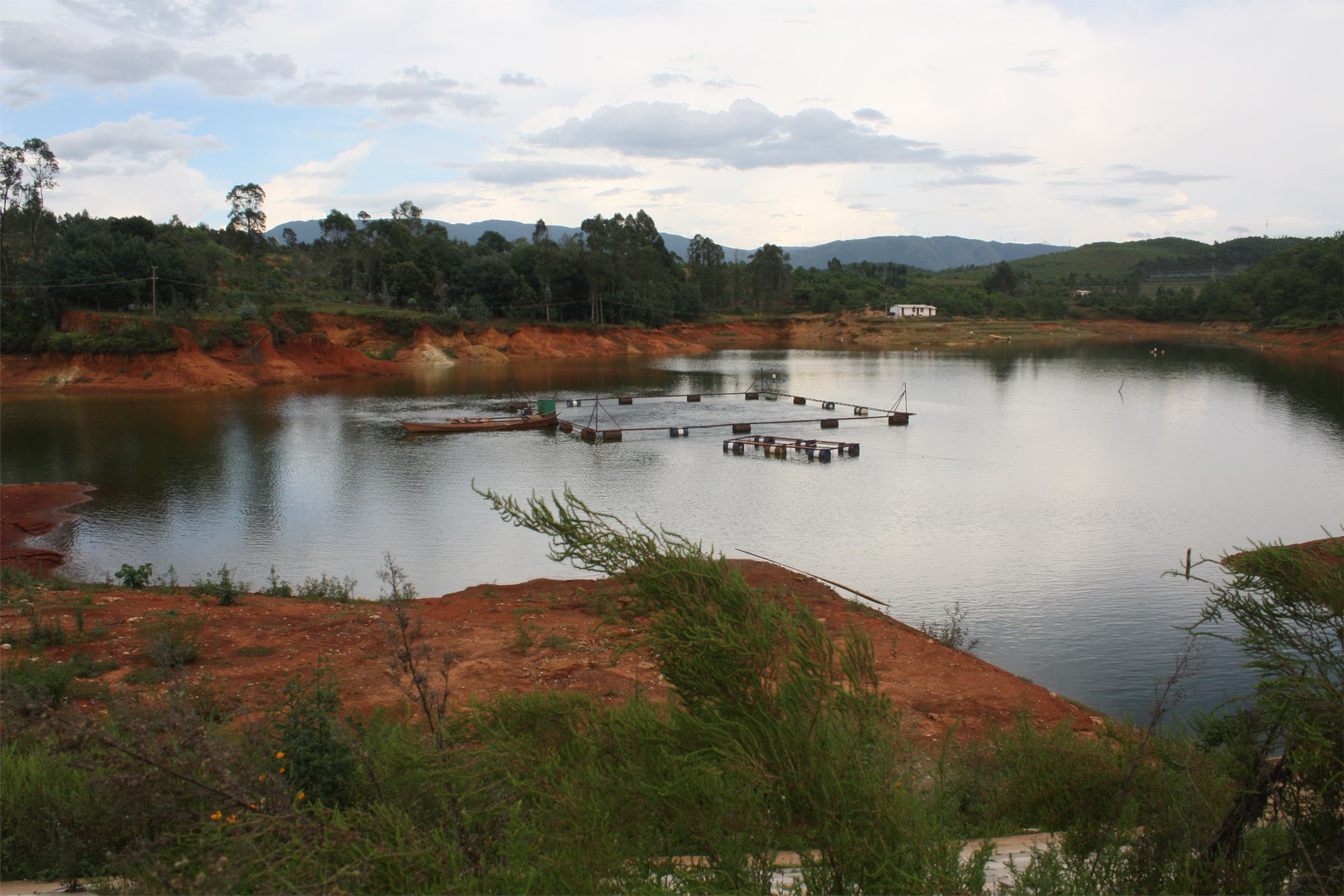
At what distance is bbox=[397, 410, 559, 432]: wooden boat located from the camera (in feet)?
122

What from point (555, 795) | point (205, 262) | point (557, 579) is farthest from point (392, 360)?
point (555, 795)

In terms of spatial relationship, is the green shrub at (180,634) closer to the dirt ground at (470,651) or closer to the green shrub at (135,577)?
the dirt ground at (470,651)

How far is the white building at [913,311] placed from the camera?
112750mm

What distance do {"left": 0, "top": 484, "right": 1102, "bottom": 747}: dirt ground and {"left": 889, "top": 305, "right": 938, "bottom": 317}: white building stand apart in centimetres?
10337

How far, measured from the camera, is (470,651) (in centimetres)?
1220

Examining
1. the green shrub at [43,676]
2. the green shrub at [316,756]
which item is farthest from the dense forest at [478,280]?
the green shrub at [316,756]

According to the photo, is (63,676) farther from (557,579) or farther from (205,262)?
(205,262)

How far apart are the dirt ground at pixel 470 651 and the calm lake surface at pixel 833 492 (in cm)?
204

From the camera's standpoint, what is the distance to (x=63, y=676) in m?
9.69

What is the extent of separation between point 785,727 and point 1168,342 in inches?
4012

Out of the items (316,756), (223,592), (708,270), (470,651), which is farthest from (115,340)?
(708,270)

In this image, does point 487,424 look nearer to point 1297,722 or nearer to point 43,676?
point 43,676

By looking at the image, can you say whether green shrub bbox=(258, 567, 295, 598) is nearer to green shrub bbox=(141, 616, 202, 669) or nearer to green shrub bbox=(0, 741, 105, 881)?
green shrub bbox=(141, 616, 202, 669)

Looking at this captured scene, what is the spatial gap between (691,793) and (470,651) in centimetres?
817
